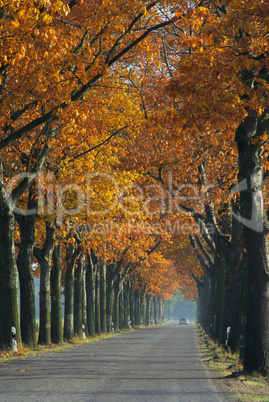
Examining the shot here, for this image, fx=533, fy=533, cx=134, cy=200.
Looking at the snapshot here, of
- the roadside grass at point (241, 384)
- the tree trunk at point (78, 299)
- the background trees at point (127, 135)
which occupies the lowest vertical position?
the roadside grass at point (241, 384)

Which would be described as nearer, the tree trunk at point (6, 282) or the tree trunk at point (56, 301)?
the tree trunk at point (6, 282)

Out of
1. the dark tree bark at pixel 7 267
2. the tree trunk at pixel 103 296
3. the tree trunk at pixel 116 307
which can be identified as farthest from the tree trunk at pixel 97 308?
the dark tree bark at pixel 7 267

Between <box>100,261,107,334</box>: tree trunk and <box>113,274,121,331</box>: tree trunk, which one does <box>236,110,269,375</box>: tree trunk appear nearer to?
<box>100,261,107,334</box>: tree trunk

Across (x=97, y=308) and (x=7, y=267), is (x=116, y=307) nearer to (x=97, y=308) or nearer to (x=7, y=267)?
(x=97, y=308)

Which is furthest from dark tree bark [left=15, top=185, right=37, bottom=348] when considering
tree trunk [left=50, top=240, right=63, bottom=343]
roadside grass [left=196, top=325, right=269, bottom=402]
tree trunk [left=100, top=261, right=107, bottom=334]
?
tree trunk [left=100, top=261, right=107, bottom=334]

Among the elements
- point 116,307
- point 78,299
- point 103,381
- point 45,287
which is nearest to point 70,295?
point 78,299

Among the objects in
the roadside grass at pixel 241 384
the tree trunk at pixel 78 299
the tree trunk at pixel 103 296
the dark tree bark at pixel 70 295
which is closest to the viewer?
the roadside grass at pixel 241 384

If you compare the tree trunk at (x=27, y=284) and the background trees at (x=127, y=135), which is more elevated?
the background trees at (x=127, y=135)

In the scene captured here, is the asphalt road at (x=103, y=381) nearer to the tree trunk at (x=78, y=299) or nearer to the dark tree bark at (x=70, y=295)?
the dark tree bark at (x=70, y=295)

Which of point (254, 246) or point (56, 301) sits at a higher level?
point (254, 246)

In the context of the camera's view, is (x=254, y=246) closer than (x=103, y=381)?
No

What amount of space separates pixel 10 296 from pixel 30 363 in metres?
3.34

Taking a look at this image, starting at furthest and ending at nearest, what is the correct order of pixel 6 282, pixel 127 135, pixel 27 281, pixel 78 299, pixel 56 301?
pixel 78 299, pixel 56 301, pixel 127 135, pixel 27 281, pixel 6 282

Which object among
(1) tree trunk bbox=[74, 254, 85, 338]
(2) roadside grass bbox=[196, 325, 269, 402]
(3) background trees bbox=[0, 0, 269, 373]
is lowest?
(2) roadside grass bbox=[196, 325, 269, 402]
